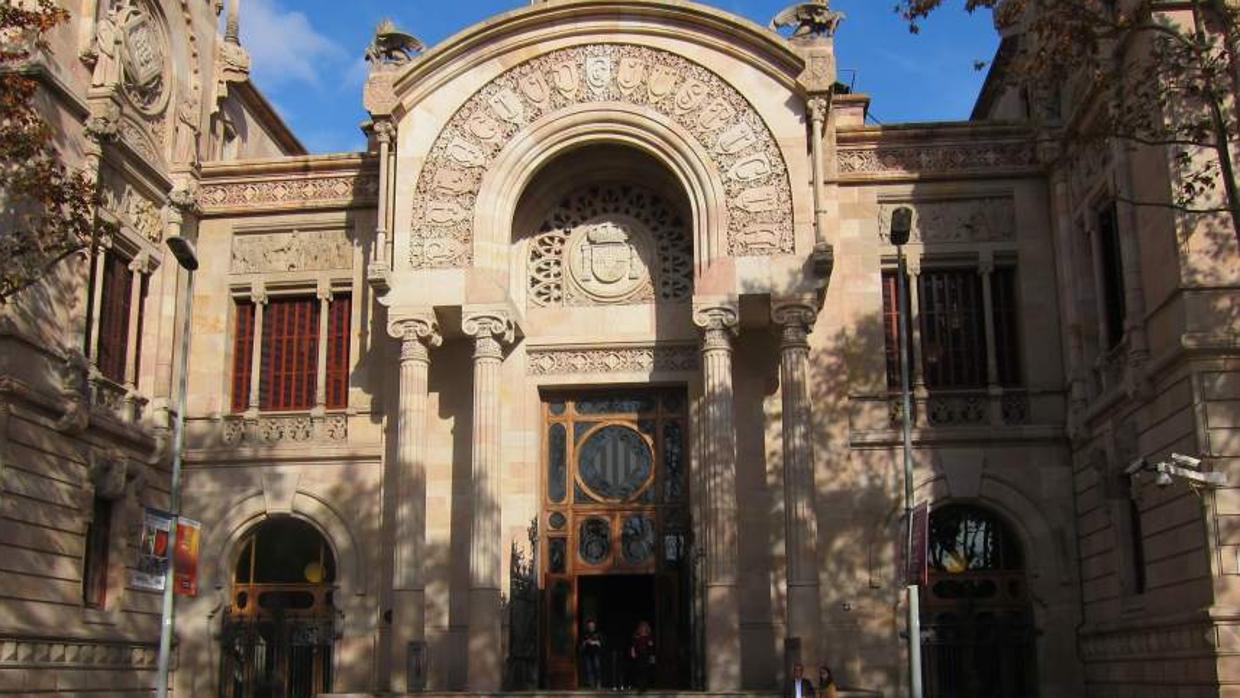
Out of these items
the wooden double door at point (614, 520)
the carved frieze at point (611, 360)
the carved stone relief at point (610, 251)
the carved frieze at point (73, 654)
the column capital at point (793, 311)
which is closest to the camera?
the carved frieze at point (73, 654)

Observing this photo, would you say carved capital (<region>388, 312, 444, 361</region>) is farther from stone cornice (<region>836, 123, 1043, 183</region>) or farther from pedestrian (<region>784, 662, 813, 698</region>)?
pedestrian (<region>784, 662, 813, 698</region>)

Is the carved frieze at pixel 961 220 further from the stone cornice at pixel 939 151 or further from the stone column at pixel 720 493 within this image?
the stone column at pixel 720 493

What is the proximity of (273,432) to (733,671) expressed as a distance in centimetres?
Answer: 1010

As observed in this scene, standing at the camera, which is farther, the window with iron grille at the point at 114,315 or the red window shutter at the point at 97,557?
the window with iron grille at the point at 114,315

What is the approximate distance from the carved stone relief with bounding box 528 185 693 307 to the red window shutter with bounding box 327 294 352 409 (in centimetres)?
377

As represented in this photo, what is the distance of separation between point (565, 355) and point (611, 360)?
0.90 m

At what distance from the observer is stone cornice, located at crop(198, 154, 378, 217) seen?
26.5 m

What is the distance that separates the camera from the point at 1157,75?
1898 centimetres

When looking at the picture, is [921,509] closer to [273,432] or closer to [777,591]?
[777,591]

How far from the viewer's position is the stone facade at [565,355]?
2266 centimetres

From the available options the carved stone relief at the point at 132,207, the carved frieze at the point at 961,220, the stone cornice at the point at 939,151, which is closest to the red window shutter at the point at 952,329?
the carved frieze at the point at 961,220

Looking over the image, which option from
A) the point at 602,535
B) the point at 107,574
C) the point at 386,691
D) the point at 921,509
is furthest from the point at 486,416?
the point at 921,509

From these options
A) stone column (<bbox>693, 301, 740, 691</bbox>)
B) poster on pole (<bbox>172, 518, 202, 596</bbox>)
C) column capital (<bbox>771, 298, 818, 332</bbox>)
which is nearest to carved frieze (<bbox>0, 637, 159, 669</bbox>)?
poster on pole (<bbox>172, 518, 202, 596</bbox>)

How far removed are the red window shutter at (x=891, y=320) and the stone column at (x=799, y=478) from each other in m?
2.09
